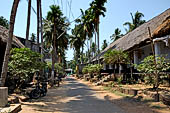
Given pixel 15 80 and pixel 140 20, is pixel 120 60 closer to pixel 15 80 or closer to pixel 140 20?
pixel 15 80

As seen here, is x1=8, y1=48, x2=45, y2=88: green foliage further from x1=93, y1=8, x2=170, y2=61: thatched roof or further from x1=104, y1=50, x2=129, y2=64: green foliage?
x1=93, y1=8, x2=170, y2=61: thatched roof

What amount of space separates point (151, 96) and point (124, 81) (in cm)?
667

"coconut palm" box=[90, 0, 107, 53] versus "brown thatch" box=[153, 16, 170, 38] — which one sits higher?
"coconut palm" box=[90, 0, 107, 53]

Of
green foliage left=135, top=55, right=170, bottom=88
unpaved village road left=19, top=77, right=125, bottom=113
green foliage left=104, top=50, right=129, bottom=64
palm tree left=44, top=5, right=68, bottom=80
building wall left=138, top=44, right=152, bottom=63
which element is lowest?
unpaved village road left=19, top=77, right=125, bottom=113

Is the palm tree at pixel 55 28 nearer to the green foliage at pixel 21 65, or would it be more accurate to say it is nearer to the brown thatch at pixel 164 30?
the green foliage at pixel 21 65

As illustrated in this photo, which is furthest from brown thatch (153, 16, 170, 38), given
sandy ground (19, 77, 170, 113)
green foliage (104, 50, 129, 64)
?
sandy ground (19, 77, 170, 113)

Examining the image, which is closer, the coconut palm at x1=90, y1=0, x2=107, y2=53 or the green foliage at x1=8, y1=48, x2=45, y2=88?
the green foliage at x1=8, y1=48, x2=45, y2=88

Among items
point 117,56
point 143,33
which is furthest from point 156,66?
point 143,33

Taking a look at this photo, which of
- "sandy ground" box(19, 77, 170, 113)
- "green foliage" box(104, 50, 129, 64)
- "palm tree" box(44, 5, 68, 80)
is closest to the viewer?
"sandy ground" box(19, 77, 170, 113)

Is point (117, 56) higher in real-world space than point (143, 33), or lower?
lower

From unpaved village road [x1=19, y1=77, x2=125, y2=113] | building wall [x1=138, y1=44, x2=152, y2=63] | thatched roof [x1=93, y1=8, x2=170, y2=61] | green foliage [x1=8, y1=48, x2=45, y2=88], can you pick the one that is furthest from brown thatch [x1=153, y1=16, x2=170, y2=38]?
green foliage [x1=8, y1=48, x2=45, y2=88]

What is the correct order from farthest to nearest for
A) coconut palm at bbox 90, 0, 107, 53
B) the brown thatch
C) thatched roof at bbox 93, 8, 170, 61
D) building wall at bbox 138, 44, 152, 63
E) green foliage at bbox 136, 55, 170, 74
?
coconut palm at bbox 90, 0, 107, 53 < building wall at bbox 138, 44, 152, 63 < thatched roof at bbox 93, 8, 170, 61 < the brown thatch < green foliage at bbox 136, 55, 170, 74

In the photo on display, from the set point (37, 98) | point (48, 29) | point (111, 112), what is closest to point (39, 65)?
point (37, 98)

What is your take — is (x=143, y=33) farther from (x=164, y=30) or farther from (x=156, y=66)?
(x=156, y=66)
